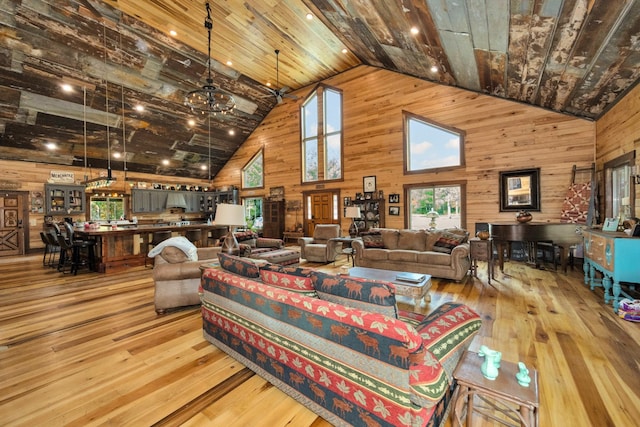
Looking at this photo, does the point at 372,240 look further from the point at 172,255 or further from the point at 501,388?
the point at 501,388

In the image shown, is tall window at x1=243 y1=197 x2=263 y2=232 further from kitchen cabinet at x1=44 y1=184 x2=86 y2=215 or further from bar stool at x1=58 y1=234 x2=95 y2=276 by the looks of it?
bar stool at x1=58 y1=234 x2=95 y2=276

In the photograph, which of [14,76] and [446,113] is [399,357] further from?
[14,76]

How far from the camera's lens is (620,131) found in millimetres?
4227

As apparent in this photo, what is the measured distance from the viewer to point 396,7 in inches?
167

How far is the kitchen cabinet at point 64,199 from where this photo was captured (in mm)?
8320

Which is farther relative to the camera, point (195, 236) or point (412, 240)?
point (195, 236)

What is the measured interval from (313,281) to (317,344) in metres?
0.38

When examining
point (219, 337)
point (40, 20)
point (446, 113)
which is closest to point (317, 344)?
point (219, 337)

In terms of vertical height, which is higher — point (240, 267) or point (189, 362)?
point (240, 267)

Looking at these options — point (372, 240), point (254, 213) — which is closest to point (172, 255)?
point (372, 240)

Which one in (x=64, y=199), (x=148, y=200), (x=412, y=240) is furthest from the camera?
(x=148, y=200)

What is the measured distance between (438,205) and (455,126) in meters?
2.07

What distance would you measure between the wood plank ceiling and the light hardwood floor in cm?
315

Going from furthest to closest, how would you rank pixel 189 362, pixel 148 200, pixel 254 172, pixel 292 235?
pixel 254 172 → pixel 148 200 → pixel 292 235 → pixel 189 362
